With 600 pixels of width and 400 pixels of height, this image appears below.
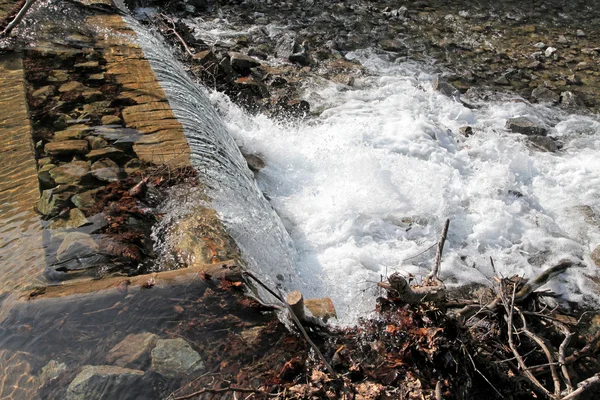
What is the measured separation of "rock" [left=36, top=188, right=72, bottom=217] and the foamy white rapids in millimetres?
2038

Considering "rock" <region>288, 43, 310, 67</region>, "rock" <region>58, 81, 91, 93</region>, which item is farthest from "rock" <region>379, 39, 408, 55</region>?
"rock" <region>58, 81, 91, 93</region>

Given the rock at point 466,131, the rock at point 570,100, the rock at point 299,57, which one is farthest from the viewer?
the rock at point 299,57

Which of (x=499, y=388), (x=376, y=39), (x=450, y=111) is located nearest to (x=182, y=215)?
(x=499, y=388)

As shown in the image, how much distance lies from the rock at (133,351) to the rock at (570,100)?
7.34 metres

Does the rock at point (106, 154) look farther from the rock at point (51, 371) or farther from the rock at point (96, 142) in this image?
the rock at point (51, 371)

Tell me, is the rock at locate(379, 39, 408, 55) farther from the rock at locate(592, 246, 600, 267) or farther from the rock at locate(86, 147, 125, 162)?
the rock at locate(86, 147, 125, 162)

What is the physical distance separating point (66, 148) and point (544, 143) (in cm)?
594

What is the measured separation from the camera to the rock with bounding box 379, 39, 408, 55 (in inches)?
343

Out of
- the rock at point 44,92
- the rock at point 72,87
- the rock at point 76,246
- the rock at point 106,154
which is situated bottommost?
the rock at point 76,246

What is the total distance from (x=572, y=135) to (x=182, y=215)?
19.4 feet

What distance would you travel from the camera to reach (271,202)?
519 cm

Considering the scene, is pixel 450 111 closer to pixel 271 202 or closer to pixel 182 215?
pixel 271 202

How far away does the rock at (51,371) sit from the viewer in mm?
2338

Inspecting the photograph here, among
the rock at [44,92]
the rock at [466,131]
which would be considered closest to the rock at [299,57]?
the rock at [466,131]
